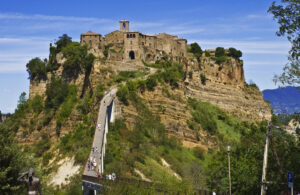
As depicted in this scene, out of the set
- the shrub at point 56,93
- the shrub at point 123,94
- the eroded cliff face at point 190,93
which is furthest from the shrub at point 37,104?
the shrub at point 123,94

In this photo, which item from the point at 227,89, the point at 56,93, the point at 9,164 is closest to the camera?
the point at 9,164

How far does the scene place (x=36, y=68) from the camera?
2862 inches

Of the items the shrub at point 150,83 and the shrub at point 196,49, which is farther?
the shrub at point 196,49

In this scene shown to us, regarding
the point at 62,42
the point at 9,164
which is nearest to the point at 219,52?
the point at 62,42

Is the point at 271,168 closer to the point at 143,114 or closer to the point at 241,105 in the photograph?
the point at 143,114

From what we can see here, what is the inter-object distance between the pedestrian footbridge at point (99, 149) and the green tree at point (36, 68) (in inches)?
697

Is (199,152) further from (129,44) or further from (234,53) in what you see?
(234,53)

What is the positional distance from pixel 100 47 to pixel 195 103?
16.0m

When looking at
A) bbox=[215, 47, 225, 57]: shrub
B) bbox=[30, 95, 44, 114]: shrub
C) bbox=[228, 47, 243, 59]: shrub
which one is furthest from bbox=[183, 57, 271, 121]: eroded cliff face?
bbox=[30, 95, 44, 114]: shrub

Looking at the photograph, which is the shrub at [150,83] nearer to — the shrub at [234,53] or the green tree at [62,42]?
the green tree at [62,42]

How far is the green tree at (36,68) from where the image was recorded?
72312mm

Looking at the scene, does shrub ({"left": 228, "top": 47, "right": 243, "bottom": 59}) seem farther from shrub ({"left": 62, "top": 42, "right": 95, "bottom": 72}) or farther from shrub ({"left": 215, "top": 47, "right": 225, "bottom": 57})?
shrub ({"left": 62, "top": 42, "right": 95, "bottom": 72})

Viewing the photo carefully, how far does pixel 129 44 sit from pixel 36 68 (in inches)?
546

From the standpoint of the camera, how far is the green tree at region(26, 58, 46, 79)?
7231 cm
